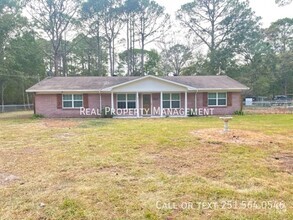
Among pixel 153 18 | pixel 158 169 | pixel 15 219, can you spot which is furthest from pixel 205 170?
pixel 153 18

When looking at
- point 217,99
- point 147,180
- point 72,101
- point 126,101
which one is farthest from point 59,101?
point 147,180

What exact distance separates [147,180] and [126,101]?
15.6 meters

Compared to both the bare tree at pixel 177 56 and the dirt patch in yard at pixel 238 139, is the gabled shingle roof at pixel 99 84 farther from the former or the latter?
the bare tree at pixel 177 56

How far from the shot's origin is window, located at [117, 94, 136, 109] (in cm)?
2000

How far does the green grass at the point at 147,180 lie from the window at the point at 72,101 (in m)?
12.1

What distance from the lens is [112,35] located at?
34.8 metres

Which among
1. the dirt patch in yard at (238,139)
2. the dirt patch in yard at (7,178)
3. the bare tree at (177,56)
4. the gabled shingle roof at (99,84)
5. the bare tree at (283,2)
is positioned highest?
the bare tree at (177,56)

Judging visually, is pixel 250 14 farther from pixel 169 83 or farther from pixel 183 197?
pixel 183 197

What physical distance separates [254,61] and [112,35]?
19.5 m

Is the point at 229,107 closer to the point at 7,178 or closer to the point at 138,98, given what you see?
the point at 138,98

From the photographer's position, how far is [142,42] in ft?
115

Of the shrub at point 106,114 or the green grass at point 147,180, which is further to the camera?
the shrub at point 106,114

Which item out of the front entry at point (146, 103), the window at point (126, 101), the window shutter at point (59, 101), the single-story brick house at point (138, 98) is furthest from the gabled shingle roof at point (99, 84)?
the front entry at point (146, 103)

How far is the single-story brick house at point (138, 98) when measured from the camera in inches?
763
